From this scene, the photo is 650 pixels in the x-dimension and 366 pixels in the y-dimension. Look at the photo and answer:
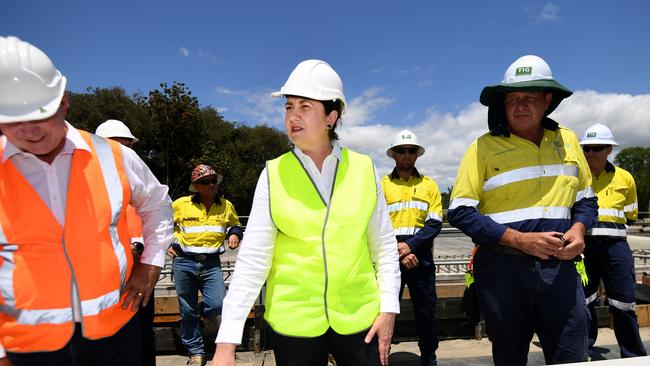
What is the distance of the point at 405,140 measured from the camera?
4602 millimetres

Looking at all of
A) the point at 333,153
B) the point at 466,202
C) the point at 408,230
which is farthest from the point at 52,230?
the point at 408,230

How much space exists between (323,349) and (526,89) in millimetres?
1900

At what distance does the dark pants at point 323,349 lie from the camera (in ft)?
5.62

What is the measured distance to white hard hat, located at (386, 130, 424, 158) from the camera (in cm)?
456

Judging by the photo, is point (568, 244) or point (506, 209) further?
point (506, 209)

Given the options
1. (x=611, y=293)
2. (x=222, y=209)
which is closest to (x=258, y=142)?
(x=222, y=209)

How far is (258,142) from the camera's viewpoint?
3597cm

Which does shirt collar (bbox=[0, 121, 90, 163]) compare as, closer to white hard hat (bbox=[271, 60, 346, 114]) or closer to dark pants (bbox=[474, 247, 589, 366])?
white hard hat (bbox=[271, 60, 346, 114])

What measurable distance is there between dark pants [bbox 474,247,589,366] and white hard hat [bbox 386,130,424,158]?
91.4 inches

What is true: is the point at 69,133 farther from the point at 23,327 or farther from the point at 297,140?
the point at 297,140

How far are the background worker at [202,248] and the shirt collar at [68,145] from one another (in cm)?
328

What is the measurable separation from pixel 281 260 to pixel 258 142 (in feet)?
115

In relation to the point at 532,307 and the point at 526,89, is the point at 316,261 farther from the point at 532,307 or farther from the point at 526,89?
the point at 526,89

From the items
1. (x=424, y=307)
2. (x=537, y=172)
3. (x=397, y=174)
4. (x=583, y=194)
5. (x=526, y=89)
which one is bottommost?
(x=424, y=307)
